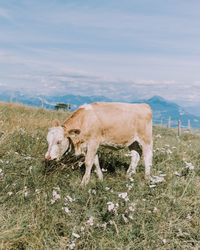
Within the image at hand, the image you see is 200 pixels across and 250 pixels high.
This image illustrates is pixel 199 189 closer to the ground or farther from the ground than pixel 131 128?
closer to the ground

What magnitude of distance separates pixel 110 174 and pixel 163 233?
356 centimetres

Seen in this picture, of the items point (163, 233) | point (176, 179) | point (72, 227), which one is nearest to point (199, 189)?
point (176, 179)

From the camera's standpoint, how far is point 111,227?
7715mm

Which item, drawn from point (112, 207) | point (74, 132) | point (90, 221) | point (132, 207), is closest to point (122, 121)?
point (74, 132)

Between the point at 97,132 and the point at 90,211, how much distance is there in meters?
3.34

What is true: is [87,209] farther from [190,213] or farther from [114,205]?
[190,213]

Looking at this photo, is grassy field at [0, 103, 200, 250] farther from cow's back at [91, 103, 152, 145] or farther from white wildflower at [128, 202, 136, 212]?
cow's back at [91, 103, 152, 145]

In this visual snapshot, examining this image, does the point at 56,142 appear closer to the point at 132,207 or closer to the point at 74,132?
the point at 74,132

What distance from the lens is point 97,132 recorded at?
11.0 m

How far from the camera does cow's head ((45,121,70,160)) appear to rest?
10.4 metres

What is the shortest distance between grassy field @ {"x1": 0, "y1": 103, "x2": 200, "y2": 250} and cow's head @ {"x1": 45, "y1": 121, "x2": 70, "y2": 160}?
35cm

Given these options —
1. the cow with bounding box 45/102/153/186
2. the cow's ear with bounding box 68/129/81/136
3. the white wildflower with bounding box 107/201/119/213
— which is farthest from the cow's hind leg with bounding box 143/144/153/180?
the white wildflower with bounding box 107/201/119/213

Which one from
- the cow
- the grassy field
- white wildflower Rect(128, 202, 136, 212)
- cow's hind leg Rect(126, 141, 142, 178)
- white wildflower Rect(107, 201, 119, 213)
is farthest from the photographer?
cow's hind leg Rect(126, 141, 142, 178)

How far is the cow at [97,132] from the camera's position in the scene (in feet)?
34.9
